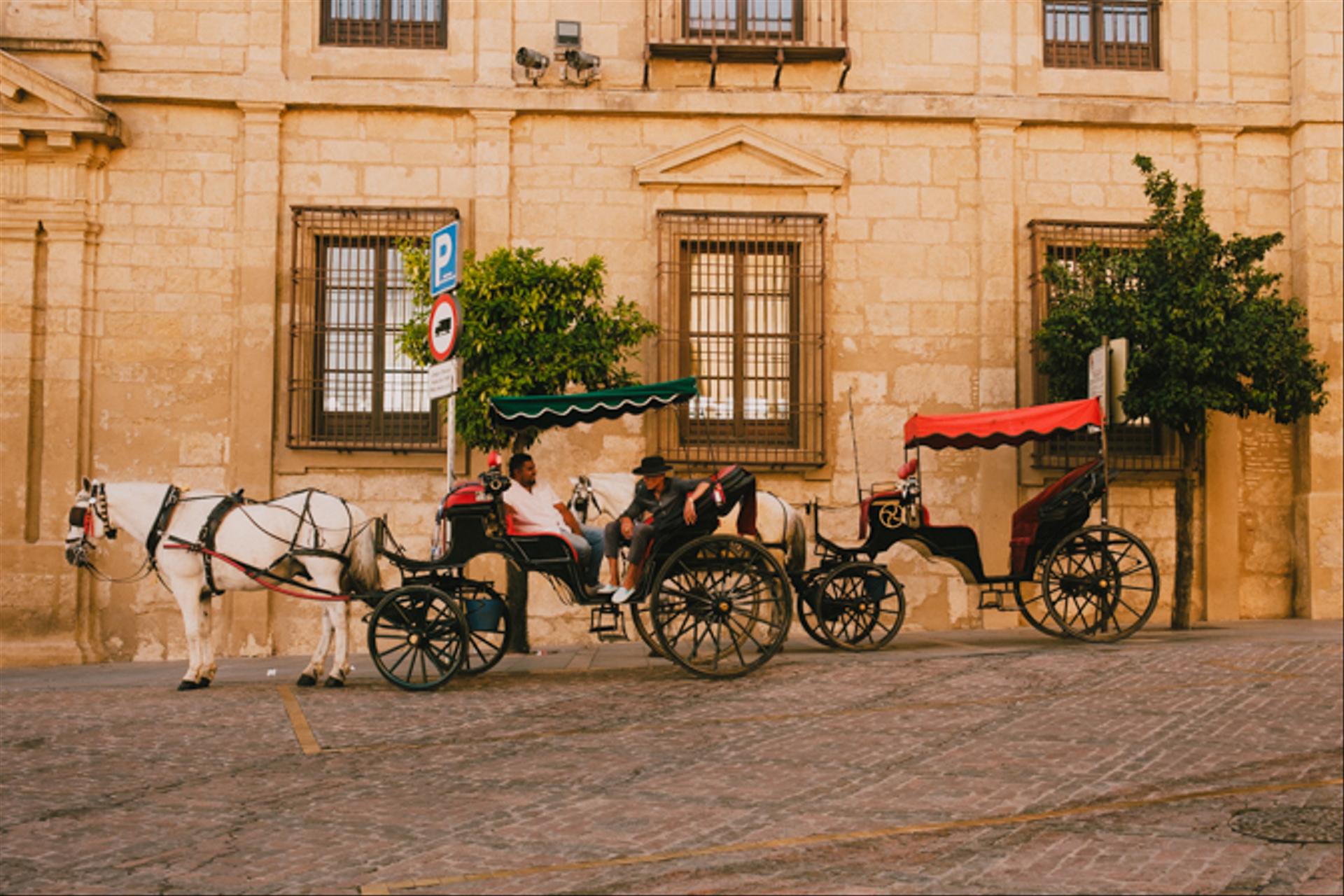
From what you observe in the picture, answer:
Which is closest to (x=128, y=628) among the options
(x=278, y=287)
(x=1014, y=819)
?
(x=278, y=287)

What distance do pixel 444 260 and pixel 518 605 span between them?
3794 millimetres

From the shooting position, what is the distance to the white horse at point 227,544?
1058 cm

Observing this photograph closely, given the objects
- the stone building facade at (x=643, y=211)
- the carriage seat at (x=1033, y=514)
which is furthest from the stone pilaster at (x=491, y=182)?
the carriage seat at (x=1033, y=514)

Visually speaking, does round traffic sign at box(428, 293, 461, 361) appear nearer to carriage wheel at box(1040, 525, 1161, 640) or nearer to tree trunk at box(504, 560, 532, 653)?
tree trunk at box(504, 560, 532, 653)

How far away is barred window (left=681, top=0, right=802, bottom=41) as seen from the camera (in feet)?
50.8

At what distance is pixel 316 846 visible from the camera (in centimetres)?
598

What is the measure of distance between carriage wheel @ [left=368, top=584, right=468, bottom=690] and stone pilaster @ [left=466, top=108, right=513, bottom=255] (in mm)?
5669

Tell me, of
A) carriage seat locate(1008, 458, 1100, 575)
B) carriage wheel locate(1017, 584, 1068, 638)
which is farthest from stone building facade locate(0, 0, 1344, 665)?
carriage seat locate(1008, 458, 1100, 575)

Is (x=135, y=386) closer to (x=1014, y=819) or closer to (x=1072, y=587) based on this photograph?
(x=1072, y=587)

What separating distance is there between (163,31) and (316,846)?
1155 cm

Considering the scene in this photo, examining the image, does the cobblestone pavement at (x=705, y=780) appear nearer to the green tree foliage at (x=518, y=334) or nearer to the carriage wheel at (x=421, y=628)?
the carriage wheel at (x=421, y=628)

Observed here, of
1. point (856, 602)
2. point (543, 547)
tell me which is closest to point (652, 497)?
point (543, 547)

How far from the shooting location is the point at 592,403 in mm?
10859

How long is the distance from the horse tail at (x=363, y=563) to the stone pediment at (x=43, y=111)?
631 cm
